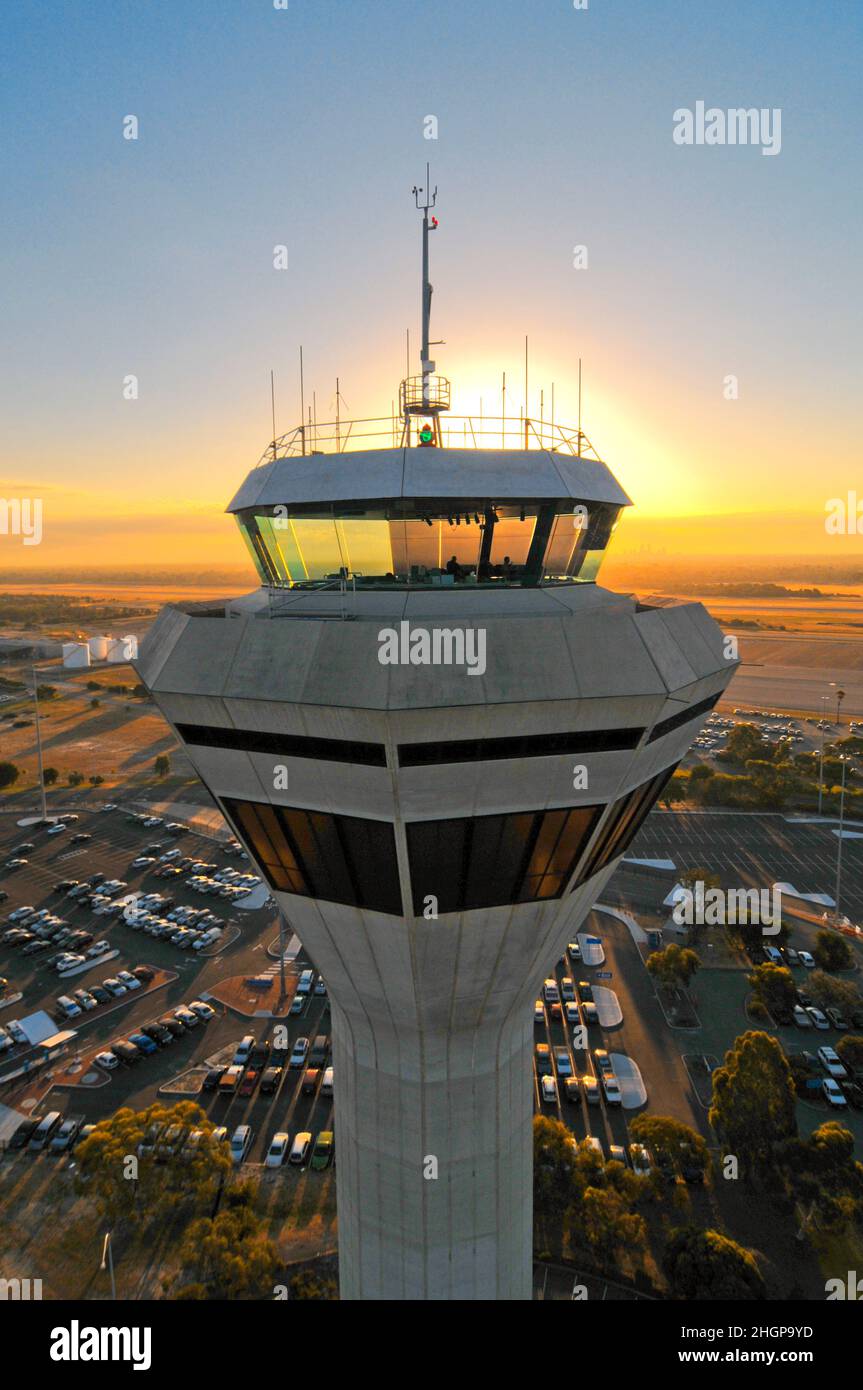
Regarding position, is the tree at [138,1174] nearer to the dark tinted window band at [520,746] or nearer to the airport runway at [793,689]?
the dark tinted window band at [520,746]

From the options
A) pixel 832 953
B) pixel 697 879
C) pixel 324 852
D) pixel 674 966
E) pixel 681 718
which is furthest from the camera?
pixel 697 879

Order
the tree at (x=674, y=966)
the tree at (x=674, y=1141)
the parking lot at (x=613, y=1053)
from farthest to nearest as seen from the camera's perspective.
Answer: the tree at (x=674, y=966)
the parking lot at (x=613, y=1053)
the tree at (x=674, y=1141)

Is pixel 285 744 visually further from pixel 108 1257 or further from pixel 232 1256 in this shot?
pixel 108 1257

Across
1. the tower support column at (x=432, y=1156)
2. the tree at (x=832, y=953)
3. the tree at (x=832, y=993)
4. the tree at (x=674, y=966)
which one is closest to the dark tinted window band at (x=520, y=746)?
the tower support column at (x=432, y=1156)

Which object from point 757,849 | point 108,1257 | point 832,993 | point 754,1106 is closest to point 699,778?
point 757,849
